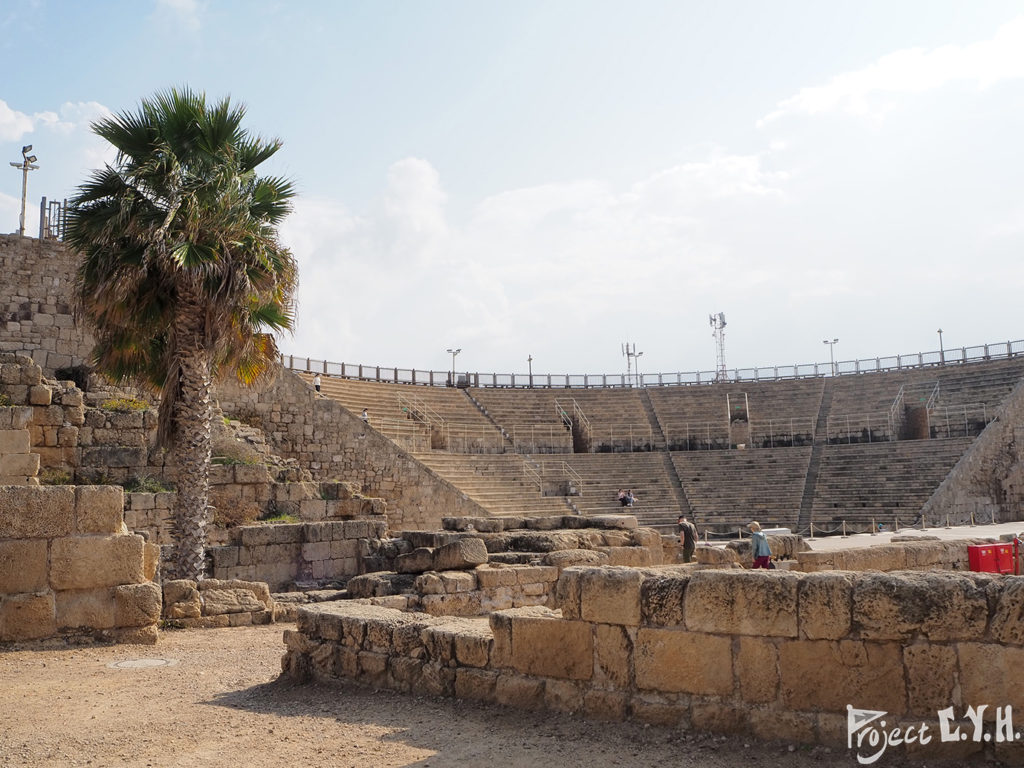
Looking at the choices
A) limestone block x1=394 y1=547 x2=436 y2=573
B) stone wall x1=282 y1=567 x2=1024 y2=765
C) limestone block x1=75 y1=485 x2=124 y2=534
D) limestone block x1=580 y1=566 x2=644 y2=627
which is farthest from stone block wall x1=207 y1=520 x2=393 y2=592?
limestone block x1=580 y1=566 x2=644 y2=627

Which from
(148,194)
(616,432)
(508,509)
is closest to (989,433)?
(616,432)

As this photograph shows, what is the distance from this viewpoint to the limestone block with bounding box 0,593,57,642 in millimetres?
7570

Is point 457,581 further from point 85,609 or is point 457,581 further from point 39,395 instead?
point 39,395

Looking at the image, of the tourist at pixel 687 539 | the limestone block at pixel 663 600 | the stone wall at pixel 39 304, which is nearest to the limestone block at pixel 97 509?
the limestone block at pixel 663 600

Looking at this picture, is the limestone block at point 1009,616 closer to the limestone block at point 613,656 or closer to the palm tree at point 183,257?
the limestone block at point 613,656

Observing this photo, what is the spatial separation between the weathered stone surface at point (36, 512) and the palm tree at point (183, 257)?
10.9ft

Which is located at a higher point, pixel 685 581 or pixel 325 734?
pixel 685 581

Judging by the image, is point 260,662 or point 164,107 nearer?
point 260,662

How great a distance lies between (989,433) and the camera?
28328 mm

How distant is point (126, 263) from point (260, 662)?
5.89 m

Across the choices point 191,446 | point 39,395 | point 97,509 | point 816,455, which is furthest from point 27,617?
point 816,455

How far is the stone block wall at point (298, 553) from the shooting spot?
1375 cm

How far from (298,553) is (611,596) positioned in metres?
10.4

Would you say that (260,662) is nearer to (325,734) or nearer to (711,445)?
(325,734)
